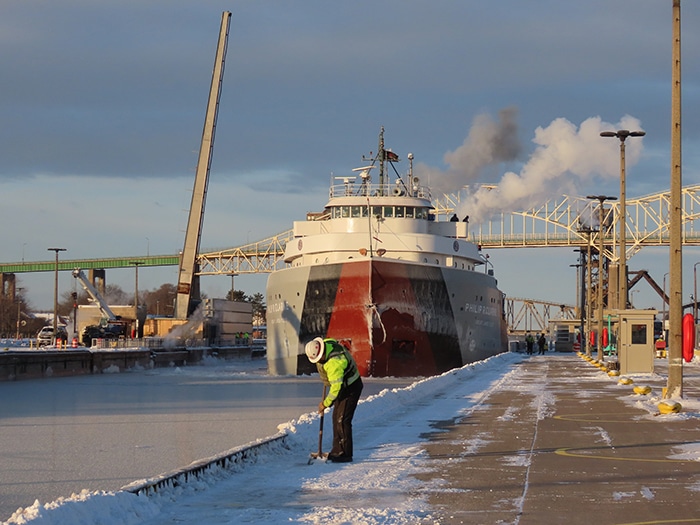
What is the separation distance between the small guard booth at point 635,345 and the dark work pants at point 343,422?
2519 centimetres

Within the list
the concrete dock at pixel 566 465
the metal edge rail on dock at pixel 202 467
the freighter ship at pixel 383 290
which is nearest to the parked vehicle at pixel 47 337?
the freighter ship at pixel 383 290

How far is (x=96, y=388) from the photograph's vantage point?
1324 inches

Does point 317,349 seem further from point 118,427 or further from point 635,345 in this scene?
point 635,345

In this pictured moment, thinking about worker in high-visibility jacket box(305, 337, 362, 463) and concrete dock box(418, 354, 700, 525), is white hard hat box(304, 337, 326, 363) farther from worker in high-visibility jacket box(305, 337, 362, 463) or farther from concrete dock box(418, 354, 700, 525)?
concrete dock box(418, 354, 700, 525)

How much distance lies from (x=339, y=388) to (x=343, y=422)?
45 centimetres

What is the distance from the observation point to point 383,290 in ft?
132

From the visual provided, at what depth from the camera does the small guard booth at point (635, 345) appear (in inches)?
1471

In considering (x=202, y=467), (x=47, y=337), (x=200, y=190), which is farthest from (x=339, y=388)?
(x=47, y=337)

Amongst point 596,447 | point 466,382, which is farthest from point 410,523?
A: point 466,382

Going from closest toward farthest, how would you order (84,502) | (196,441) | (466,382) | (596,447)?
(84,502), (596,447), (196,441), (466,382)

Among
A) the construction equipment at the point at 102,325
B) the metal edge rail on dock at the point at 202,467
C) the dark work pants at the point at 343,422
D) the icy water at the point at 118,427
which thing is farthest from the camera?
the construction equipment at the point at 102,325

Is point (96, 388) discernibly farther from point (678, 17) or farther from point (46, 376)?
point (678, 17)

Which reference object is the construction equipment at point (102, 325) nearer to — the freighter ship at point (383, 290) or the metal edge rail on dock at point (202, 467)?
the freighter ship at point (383, 290)

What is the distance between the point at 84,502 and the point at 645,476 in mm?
6528
